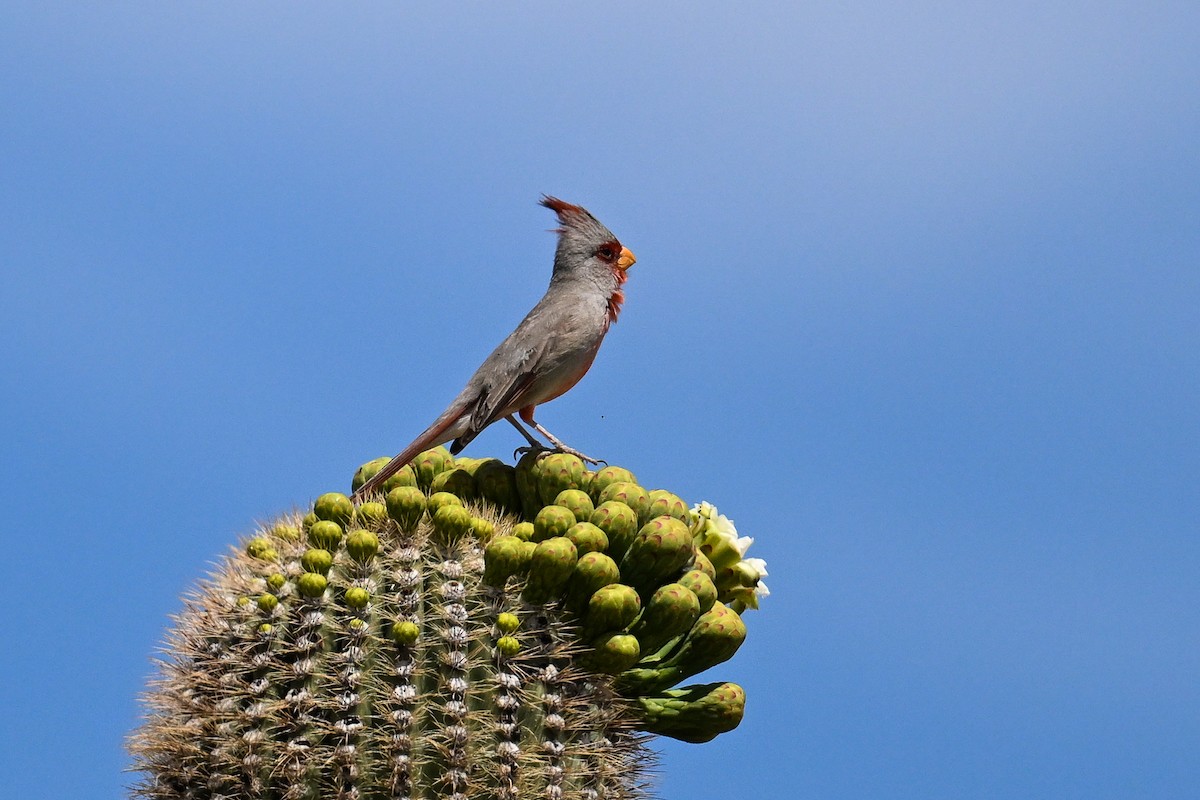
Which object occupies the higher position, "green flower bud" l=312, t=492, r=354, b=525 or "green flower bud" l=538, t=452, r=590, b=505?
"green flower bud" l=538, t=452, r=590, b=505

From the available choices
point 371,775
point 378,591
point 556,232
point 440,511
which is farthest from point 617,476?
point 556,232

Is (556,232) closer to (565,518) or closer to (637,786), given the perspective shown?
(565,518)

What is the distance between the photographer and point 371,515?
14.0ft

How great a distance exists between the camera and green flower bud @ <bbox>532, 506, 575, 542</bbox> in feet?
13.9

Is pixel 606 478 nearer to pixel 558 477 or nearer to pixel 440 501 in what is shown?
pixel 558 477

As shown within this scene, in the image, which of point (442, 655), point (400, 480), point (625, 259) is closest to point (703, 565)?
point (442, 655)

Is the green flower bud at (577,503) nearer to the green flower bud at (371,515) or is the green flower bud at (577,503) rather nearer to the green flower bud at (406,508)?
the green flower bud at (406,508)

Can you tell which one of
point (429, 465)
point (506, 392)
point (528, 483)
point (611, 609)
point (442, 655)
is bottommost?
point (442, 655)

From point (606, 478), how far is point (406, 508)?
81cm

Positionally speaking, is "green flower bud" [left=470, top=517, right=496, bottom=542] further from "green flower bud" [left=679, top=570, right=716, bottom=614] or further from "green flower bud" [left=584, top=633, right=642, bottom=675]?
"green flower bud" [left=679, top=570, right=716, bottom=614]

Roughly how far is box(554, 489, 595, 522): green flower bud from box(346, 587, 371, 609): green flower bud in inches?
31.6

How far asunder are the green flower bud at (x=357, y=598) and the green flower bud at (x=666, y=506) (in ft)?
3.62

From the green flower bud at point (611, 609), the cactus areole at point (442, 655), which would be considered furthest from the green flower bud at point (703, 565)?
the green flower bud at point (611, 609)

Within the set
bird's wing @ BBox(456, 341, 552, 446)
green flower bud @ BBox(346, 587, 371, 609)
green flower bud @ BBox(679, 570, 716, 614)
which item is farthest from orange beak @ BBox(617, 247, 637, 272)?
green flower bud @ BBox(346, 587, 371, 609)
